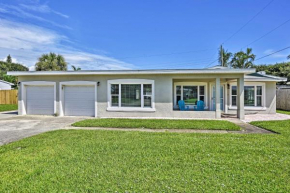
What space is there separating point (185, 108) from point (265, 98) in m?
6.44

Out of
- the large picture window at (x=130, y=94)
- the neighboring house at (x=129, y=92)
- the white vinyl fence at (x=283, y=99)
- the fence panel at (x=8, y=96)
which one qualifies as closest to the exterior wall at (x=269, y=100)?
the neighboring house at (x=129, y=92)

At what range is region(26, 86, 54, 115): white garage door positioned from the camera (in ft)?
42.8

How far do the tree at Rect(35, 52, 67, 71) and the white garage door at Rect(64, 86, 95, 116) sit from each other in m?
15.0

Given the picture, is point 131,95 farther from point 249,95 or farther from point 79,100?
point 249,95

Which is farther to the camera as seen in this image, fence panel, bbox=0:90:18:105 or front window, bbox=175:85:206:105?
fence panel, bbox=0:90:18:105

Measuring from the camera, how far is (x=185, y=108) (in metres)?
14.0

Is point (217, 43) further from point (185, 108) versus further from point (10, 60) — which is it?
point (10, 60)

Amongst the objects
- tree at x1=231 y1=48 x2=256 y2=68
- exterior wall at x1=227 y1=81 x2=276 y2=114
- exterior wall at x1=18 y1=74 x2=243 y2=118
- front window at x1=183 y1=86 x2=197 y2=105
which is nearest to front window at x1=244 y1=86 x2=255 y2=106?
exterior wall at x1=227 y1=81 x2=276 y2=114

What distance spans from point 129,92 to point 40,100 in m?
6.83

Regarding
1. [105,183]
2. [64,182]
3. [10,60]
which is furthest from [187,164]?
[10,60]

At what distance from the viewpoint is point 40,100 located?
13.2 meters

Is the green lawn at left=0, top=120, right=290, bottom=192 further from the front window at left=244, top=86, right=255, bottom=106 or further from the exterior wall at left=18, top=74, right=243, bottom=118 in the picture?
the front window at left=244, top=86, right=255, bottom=106

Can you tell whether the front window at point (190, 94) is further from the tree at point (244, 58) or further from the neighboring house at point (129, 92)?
the tree at point (244, 58)

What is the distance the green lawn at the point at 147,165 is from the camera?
10.4 feet
